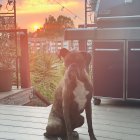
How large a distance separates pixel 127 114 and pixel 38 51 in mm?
3007

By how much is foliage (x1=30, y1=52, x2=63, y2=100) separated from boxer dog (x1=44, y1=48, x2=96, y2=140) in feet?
10.9

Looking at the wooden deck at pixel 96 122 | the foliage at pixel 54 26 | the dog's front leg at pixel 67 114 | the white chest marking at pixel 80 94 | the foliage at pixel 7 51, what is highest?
the foliage at pixel 54 26

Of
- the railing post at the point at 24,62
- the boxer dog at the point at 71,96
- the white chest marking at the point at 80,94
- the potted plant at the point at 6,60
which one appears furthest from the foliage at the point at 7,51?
the white chest marking at the point at 80,94

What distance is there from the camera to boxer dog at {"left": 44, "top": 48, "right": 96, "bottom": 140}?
2.67 metres

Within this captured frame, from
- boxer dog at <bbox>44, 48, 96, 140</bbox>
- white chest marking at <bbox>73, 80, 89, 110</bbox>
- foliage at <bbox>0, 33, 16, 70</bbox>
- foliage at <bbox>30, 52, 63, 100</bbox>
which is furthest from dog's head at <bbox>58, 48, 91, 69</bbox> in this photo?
foliage at <bbox>30, 52, 63, 100</bbox>

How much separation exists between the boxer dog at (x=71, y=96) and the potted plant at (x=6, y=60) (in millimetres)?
2417

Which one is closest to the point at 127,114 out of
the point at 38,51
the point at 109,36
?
the point at 109,36

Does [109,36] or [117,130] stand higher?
[109,36]

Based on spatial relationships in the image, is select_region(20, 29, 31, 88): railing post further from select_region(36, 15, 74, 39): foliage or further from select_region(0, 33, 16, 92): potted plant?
select_region(36, 15, 74, 39): foliage

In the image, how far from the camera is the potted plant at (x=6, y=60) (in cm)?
523

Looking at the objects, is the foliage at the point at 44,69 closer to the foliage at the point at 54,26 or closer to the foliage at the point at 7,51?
the foliage at the point at 54,26

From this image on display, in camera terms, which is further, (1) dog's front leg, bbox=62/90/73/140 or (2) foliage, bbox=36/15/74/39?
(2) foliage, bbox=36/15/74/39

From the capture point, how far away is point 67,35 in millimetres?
4090

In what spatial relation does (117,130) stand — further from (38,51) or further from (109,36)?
(38,51)
